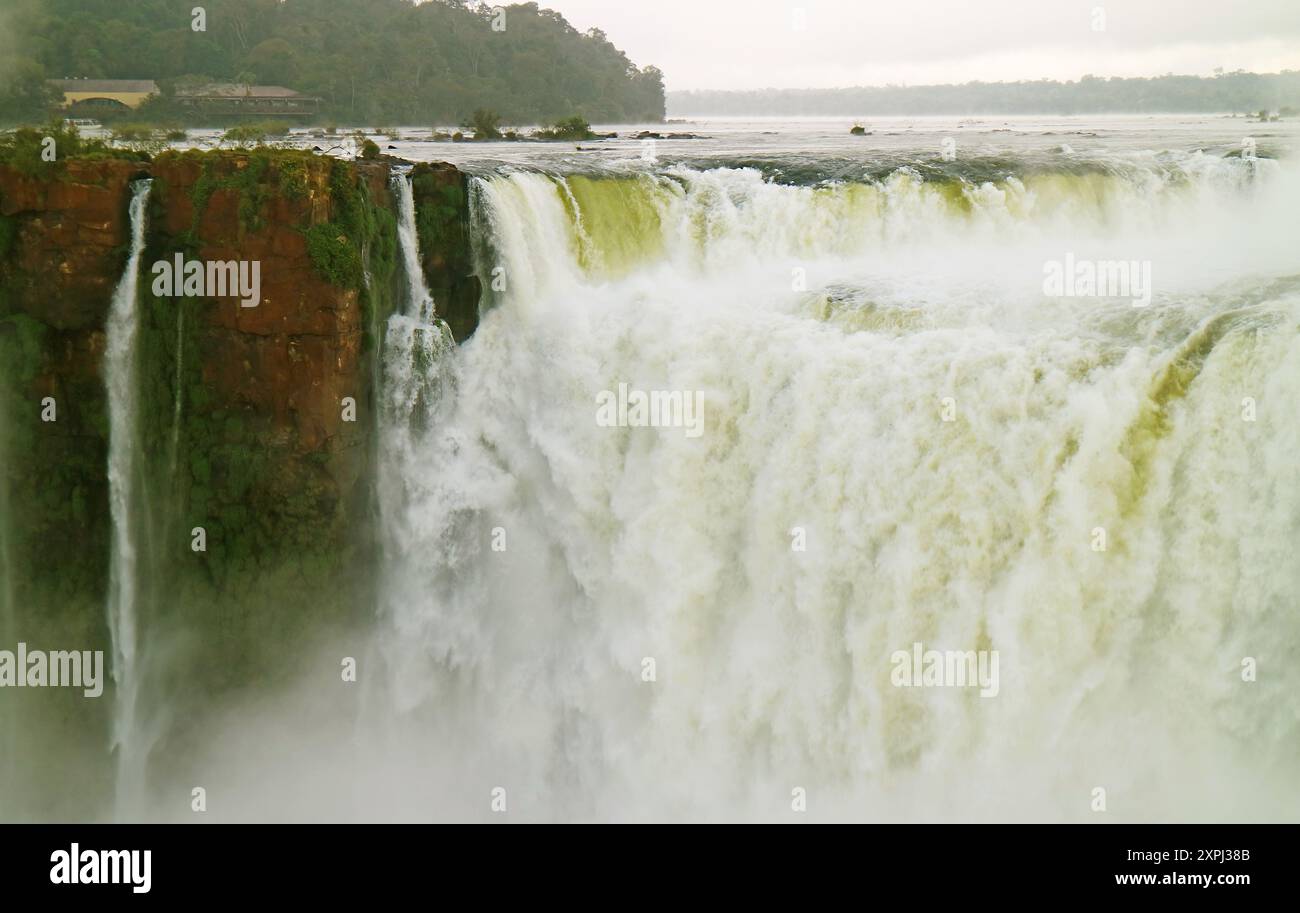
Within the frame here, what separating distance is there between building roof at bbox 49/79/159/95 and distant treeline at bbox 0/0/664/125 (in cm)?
67

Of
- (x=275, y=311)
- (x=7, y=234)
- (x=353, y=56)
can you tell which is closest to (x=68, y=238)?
(x=7, y=234)

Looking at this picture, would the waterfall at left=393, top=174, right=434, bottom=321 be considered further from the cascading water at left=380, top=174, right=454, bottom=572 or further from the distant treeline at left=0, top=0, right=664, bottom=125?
the distant treeline at left=0, top=0, right=664, bottom=125

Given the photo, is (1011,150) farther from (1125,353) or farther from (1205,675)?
(1205,675)

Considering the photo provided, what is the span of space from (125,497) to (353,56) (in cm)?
2803

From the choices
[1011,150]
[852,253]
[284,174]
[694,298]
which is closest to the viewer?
[284,174]

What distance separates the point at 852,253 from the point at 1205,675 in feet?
30.4

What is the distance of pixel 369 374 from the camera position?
51.1 ft

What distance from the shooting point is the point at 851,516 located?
13.0m

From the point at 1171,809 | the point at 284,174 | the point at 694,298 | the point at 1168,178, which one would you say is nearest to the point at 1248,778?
the point at 1171,809

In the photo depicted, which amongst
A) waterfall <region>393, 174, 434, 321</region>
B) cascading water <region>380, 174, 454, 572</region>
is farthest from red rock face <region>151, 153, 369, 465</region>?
waterfall <region>393, 174, 434, 321</region>

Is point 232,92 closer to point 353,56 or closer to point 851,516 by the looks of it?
point 353,56

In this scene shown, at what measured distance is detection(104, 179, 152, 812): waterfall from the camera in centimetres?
1497

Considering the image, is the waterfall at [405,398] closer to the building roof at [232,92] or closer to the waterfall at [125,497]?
the waterfall at [125,497]

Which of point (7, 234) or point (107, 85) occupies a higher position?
point (107, 85)
